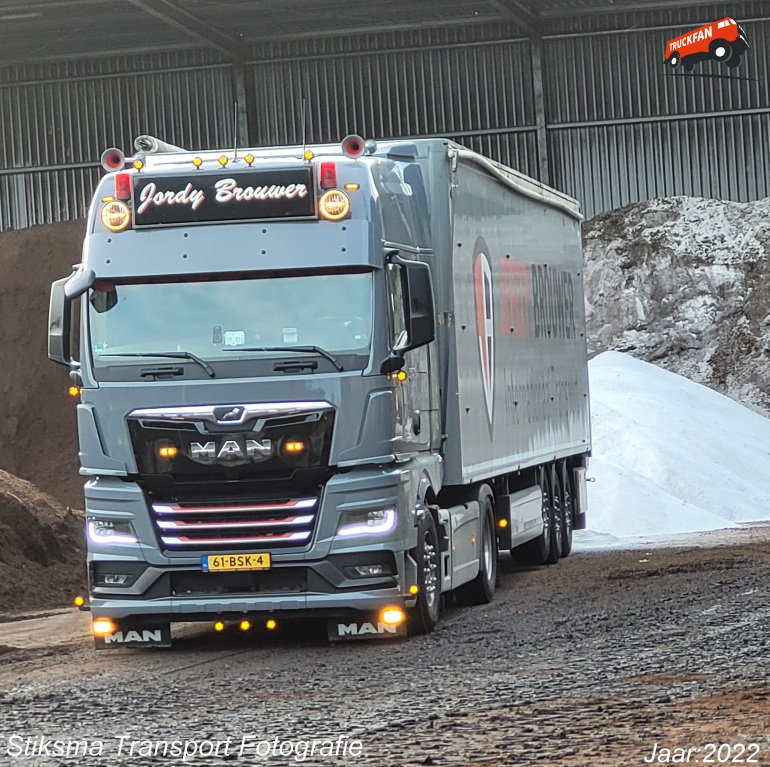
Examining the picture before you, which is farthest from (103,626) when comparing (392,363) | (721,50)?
(721,50)

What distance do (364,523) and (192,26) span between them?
25.8 meters

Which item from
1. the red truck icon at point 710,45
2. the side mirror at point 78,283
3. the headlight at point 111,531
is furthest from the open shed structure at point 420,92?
the headlight at point 111,531

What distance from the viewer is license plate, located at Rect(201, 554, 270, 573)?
1171cm

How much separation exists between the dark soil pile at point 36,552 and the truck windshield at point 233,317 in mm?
6493

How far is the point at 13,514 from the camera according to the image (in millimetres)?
19344

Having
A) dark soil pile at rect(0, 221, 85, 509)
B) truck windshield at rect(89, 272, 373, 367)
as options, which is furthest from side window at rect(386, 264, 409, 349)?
dark soil pile at rect(0, 221, 85, 509)

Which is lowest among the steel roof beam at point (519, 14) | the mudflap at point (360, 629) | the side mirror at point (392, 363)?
the mudflap at point (360, 629)

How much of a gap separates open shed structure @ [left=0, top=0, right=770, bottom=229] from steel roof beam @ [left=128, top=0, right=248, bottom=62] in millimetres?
80

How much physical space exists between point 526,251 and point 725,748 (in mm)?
10632

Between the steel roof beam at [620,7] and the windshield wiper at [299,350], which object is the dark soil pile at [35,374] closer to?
the steel roof beam at [620,7]

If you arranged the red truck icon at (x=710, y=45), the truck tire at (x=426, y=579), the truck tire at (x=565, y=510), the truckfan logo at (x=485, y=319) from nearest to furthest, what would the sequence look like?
the truck tire at (x=426, y=579), the truckfan logo at (x=485, y=319), the truck tire at (x=565, y=510), the red truck icon at (x=710, y=45)

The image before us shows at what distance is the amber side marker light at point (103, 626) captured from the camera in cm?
1216

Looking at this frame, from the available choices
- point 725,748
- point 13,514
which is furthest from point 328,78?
point 725,748

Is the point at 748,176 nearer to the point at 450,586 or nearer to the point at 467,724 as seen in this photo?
the point at 450,586
